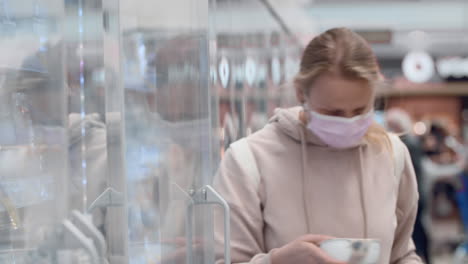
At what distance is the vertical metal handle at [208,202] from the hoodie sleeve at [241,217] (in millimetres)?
30

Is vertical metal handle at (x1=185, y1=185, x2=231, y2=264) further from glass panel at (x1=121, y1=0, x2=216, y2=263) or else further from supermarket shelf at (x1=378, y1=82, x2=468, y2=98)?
supermarket shelf at (x1=378, y1=82, x2=468, y2=98)

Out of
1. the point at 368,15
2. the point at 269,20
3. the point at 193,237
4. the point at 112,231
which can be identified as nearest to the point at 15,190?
the point at 112,231

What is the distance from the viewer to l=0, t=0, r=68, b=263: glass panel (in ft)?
3.81

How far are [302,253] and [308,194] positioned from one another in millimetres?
234

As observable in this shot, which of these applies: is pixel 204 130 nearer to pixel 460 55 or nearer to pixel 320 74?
pixel 320 74

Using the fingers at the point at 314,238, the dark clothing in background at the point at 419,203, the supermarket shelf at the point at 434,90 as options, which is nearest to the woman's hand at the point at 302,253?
the fingers at the point at 314,238

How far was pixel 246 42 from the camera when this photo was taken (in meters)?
→ 3.05

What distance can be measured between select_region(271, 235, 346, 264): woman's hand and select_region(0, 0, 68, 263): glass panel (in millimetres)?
649

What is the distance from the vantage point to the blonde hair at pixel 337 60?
1810mm

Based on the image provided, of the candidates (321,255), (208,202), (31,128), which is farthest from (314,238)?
(31,128)

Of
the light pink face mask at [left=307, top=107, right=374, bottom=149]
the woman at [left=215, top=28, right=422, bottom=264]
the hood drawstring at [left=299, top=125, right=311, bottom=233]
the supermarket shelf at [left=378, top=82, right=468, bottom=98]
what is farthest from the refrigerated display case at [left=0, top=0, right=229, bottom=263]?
the supermarket shelf at [left=378, top=82, right=468, bottom=98]

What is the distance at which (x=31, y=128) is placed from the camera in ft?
3.92

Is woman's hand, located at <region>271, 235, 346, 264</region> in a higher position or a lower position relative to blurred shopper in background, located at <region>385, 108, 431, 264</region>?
higher

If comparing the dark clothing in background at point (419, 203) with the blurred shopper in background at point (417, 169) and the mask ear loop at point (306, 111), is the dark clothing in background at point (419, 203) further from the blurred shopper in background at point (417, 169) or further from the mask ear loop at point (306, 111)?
the mask ear loop at point (306, 111)
